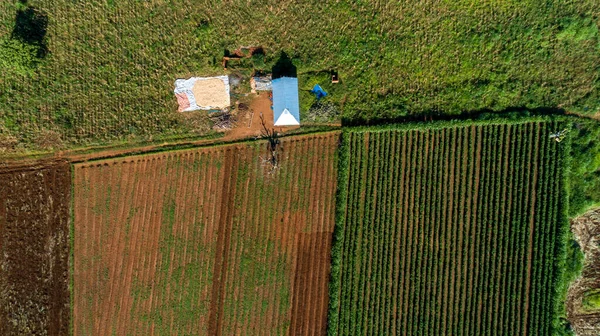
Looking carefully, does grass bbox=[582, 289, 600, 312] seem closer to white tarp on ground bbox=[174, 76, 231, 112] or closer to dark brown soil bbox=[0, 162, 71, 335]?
white tarp on ground bbox=[174, 76, 231, 112]

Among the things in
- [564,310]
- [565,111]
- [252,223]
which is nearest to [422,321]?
[564,310]

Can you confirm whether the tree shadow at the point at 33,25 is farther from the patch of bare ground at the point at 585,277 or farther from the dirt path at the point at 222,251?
the patch of bare ground at the point at 585,277

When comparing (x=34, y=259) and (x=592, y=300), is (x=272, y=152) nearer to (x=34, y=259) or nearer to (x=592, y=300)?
(x=34, y=259)

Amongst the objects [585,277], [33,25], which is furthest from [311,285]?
[33,25]

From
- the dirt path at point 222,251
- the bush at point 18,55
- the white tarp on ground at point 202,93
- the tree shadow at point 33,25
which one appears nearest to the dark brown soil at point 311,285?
the dirt path at point 222,251

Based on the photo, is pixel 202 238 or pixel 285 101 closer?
pixel 285 101

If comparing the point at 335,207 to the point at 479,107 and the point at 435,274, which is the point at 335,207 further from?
the point at 479,107
